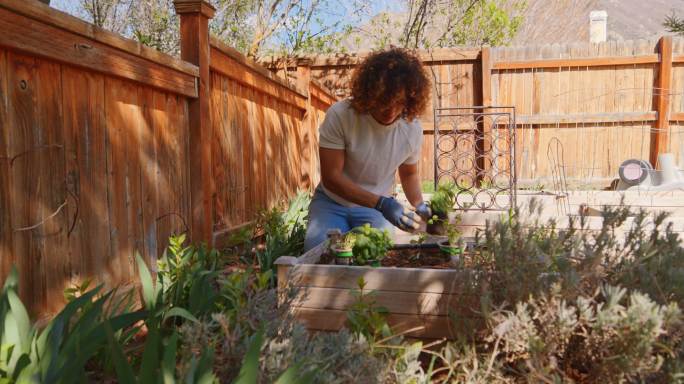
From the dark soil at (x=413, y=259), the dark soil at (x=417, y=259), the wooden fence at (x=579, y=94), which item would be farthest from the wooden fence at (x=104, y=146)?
the wooden fence at (x=579, y=94)

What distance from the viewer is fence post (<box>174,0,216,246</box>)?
3.17m

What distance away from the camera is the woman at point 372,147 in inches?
105

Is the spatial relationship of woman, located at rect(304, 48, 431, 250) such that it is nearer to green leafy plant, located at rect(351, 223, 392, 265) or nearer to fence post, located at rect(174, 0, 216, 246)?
green leafy plant, located at rect(351, 223, 392, 265)

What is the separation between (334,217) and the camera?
10.0 feet

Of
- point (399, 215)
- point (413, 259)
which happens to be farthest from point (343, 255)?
point (399, 215)

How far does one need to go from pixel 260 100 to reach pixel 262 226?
3.65 feet

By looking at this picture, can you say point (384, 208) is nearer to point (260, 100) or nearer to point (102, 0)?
point (260, 100)

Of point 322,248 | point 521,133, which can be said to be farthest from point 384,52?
point 521,133

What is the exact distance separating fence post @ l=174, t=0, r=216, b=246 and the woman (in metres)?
0.68

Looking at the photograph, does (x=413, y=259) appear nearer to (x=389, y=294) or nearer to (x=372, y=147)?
(x=389, y=294)

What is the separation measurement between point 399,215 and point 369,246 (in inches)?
22.7

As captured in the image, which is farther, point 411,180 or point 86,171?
point 411,180

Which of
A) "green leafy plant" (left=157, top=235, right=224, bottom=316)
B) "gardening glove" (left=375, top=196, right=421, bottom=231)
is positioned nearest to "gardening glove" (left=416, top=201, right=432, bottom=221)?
"gardening glove" (left=375, top=196, right=421, bottom=231)

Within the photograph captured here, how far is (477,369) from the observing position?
50.1 inches
